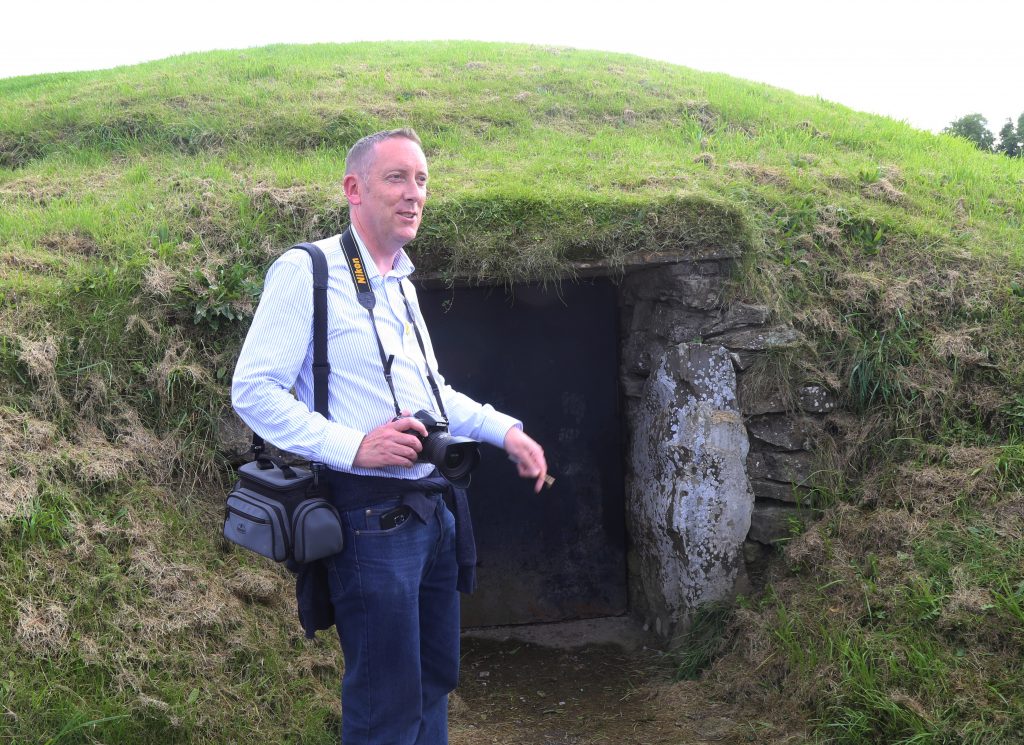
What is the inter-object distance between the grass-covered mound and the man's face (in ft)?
6.27

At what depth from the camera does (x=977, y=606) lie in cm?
360

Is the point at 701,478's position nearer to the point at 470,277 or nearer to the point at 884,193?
the point at 470,277

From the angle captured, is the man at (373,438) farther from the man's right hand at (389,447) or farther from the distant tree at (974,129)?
the distant tree at (974,129)

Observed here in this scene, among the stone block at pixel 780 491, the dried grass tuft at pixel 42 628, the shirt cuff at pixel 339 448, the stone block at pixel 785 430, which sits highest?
the shirt cuff at pixel 339 448

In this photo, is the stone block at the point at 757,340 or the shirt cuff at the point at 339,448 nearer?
the shirt cuff at the point at 339,448

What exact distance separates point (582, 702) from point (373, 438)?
2.83 metres

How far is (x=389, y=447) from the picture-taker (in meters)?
2.40

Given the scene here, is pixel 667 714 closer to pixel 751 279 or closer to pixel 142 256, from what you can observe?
pixel 751 279

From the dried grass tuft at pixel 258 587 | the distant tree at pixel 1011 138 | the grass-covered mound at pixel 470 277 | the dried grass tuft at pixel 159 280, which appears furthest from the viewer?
the distant tree at pixel 1011 138

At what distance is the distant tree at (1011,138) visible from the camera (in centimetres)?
1009

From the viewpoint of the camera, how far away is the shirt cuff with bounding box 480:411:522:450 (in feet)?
9.32

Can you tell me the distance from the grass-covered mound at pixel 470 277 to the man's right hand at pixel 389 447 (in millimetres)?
1558

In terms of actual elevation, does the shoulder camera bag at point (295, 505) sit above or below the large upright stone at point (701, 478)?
above

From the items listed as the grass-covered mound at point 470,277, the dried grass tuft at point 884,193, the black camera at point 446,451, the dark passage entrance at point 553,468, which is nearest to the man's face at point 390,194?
the black camera at point 446,451
